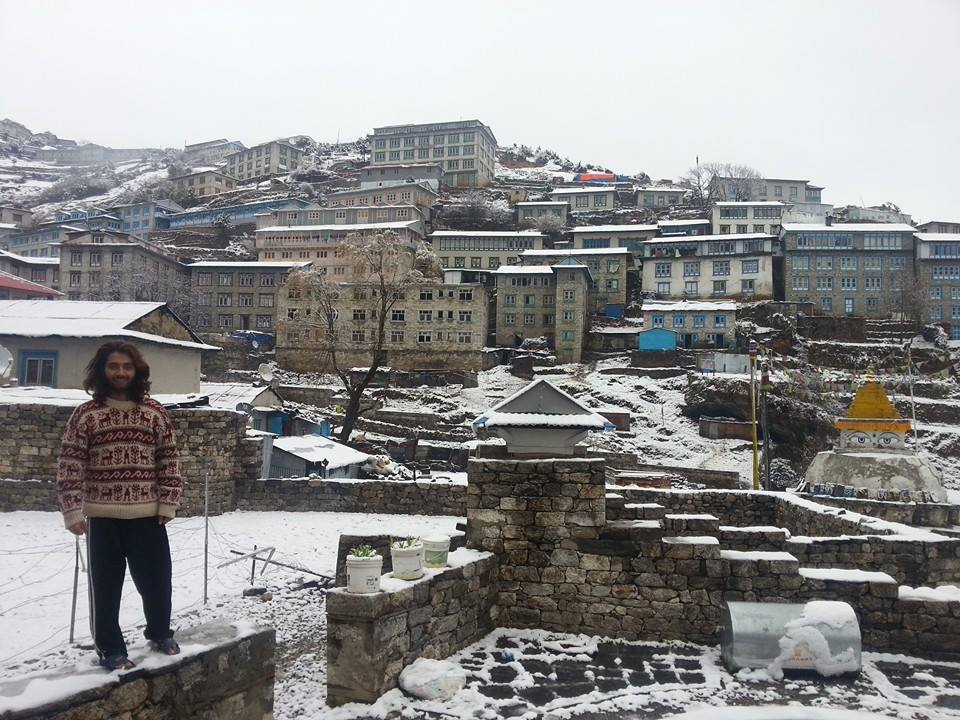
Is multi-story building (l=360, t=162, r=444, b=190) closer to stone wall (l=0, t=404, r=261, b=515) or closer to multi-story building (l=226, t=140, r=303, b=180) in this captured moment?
multi-story building (l=226, t=140, r=303, b=180)

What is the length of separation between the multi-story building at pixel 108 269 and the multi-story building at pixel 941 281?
70.4m

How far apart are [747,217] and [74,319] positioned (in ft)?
226

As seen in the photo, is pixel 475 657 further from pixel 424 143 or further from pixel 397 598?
pixel 424 143

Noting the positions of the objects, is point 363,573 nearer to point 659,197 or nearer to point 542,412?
point 542,412

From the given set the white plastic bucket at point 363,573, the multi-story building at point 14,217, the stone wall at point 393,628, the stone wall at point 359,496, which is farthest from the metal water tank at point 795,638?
the multi-story building at point 14,217

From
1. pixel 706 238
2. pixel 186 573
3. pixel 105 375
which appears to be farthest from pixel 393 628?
pixel 706 238

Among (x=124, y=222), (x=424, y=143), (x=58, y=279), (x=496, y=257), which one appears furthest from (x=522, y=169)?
(x=58, y=279)

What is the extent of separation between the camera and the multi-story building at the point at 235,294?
6303 cm

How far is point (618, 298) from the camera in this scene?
65.2 metres

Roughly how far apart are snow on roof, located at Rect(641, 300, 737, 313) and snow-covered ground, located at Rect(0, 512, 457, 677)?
45.2 m

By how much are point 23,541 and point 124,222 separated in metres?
93.3

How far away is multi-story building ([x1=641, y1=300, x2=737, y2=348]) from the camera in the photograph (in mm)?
53562

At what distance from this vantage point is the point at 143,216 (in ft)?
292

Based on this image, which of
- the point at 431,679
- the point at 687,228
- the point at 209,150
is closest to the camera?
the point at 431,679
